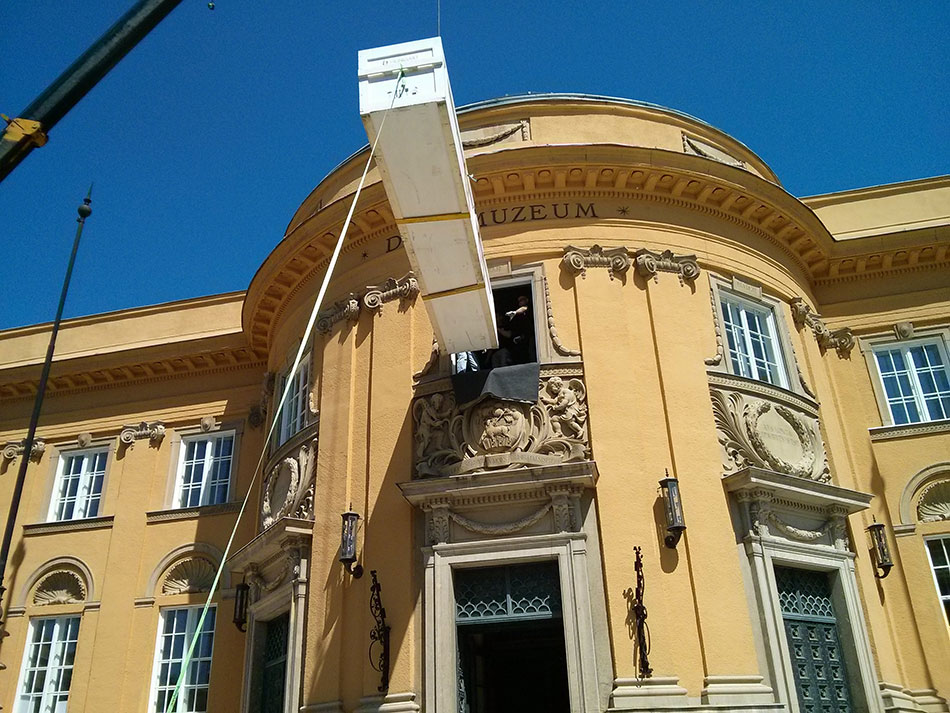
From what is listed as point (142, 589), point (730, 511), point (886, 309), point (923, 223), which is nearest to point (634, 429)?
point (730, 511)

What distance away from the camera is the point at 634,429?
480 inches

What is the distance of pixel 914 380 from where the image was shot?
51.5 feet

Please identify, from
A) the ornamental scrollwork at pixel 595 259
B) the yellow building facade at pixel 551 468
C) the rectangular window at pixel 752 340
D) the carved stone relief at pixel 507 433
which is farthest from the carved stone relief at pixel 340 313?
the rectangular window at pixel 752 340

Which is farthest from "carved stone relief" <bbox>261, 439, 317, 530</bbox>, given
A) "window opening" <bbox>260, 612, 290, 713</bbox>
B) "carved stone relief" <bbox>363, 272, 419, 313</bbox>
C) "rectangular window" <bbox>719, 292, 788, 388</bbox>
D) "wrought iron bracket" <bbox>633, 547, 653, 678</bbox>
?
"rectangular window" <bbox>719, 292, 788, 388</bbox>

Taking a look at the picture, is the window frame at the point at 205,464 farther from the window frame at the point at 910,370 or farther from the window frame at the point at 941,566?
the window frame at the point at 941,566

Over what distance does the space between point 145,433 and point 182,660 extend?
490 centimetres

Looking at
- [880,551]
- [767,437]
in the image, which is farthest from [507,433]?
[880,551]

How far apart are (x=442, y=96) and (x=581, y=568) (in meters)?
6.12

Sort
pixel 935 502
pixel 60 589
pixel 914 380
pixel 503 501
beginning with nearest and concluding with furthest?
Answer: pixel 503 501 < pixel 935 502 < pixel 914 380 < pixel 60 589

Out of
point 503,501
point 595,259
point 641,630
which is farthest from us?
point 595,259

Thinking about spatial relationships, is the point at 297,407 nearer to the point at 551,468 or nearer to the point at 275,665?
the point at 275,665

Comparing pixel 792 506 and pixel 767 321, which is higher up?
pixel 767 321

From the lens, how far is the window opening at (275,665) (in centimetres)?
1337

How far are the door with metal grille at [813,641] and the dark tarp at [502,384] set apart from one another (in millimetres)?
4262
